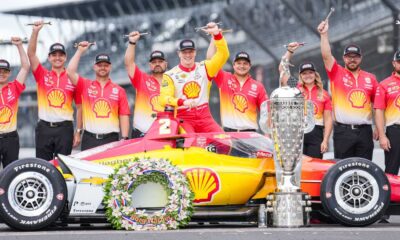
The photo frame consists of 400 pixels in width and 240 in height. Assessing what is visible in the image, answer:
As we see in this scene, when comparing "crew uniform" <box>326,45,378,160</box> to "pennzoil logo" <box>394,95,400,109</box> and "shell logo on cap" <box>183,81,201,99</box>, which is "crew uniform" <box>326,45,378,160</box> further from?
"shell logo on cap" <box>183,81,201,99</box>

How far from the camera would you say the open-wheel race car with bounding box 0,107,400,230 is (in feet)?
28.2

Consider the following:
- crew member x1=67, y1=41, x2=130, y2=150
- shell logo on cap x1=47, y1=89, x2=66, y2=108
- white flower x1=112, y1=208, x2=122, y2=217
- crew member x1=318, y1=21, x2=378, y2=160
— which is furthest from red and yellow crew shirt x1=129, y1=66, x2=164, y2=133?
white flower x1=112, y1=208, x2=122, y2=217

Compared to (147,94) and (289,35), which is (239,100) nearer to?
(147,94)

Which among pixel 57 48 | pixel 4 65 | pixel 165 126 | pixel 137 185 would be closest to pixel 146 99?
pixel 57 48

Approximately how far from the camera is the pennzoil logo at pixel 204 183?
872cm

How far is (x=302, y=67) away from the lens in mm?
11328

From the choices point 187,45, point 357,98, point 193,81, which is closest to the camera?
point 187,45

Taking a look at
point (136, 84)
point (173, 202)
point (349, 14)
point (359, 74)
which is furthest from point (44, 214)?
point (349, 14)

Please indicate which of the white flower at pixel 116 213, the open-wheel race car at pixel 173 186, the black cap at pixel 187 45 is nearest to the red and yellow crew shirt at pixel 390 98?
the open-wheel race car at pixel 173 186

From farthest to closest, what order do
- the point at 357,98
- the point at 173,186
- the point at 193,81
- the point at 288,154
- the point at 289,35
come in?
the point at 289,35 → the point at 357,98 → the point at 193,81 → the point at 288,154 → the point at 173,186

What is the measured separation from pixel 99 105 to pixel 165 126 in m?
2.15

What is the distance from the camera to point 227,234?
26.3 feet

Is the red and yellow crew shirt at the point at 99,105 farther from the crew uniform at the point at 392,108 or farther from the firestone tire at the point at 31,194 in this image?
the crew uniform at the point at 392,108

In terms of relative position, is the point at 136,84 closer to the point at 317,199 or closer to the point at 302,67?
the point at 302,67
